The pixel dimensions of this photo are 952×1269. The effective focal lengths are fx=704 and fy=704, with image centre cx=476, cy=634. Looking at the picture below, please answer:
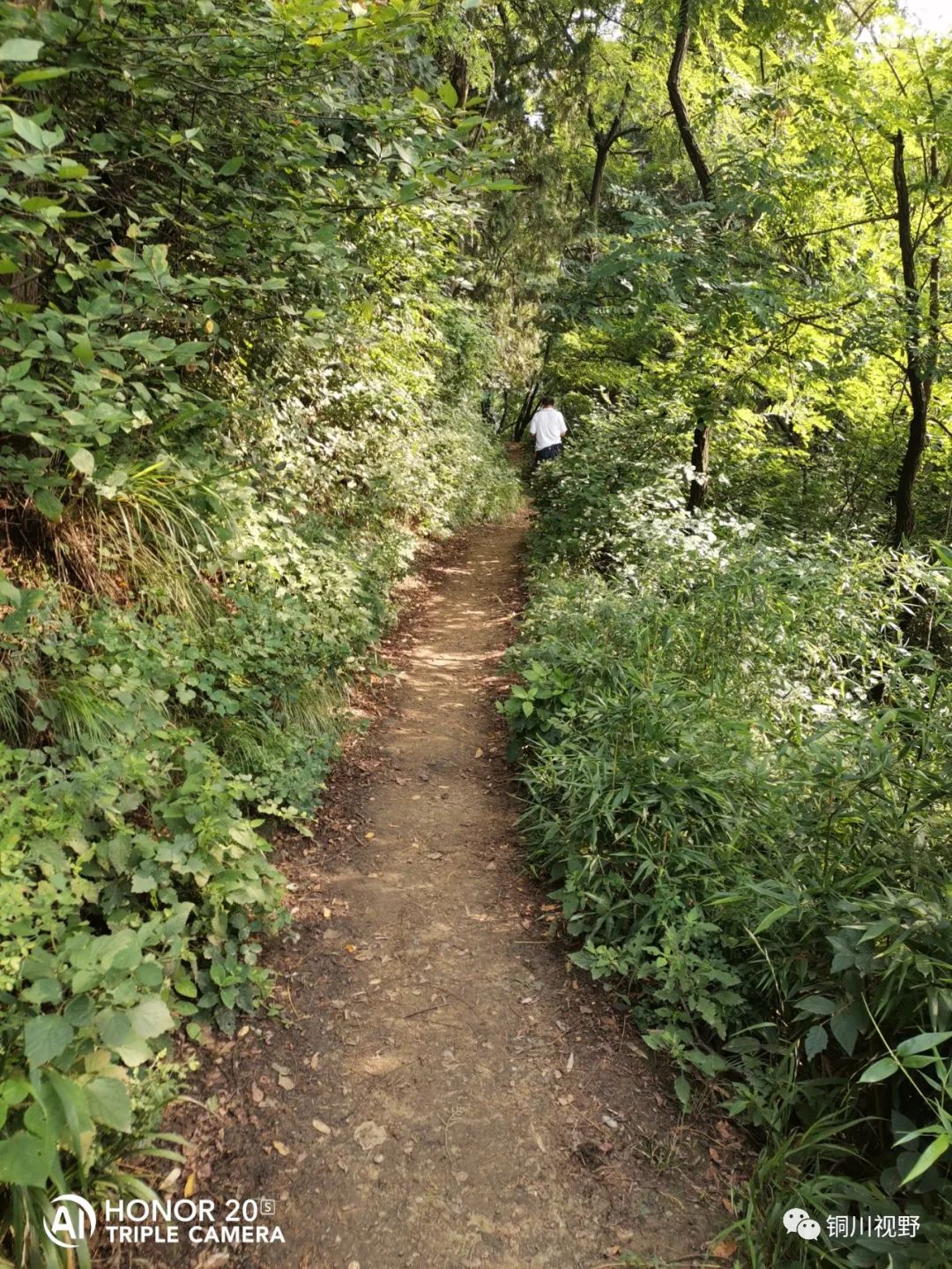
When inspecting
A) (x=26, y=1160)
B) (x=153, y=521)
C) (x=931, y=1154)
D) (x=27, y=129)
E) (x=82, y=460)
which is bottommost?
(x=931, y=1154)

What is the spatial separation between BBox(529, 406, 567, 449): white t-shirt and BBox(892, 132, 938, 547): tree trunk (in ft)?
21.0

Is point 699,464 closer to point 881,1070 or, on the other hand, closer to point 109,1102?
point 881,1070

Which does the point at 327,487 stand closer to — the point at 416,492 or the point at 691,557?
the point at 416,492

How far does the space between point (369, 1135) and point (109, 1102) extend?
1.07 metres

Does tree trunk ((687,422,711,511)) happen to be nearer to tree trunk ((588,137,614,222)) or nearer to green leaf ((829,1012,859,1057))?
green leaf ((829,1012,859,1057))

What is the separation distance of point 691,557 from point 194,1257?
5.59 metres

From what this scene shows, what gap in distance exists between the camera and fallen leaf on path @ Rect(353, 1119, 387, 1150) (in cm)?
261

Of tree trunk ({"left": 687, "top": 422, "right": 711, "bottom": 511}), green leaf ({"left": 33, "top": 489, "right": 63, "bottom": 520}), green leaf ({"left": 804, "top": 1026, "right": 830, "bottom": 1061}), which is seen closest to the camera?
green leaf ({"left": 804, "top": 1026, "right": 830, "bottom": 1061})

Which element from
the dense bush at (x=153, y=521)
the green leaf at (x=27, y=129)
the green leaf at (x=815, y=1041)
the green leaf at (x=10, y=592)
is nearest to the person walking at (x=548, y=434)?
the dense bush at (x=153, y=521)

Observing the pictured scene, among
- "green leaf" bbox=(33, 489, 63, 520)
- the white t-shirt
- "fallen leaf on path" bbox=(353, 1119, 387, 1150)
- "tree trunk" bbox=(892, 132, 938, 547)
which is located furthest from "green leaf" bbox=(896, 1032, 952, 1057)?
the white t-shirt

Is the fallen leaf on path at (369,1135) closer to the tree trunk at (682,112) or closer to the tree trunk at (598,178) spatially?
the tree trunk at (682,112)

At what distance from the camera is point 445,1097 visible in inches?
111

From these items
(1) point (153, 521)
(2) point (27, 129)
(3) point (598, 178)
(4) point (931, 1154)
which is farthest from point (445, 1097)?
(3) point (598, 178)

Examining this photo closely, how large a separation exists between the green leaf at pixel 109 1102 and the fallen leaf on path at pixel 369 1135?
965 mm
